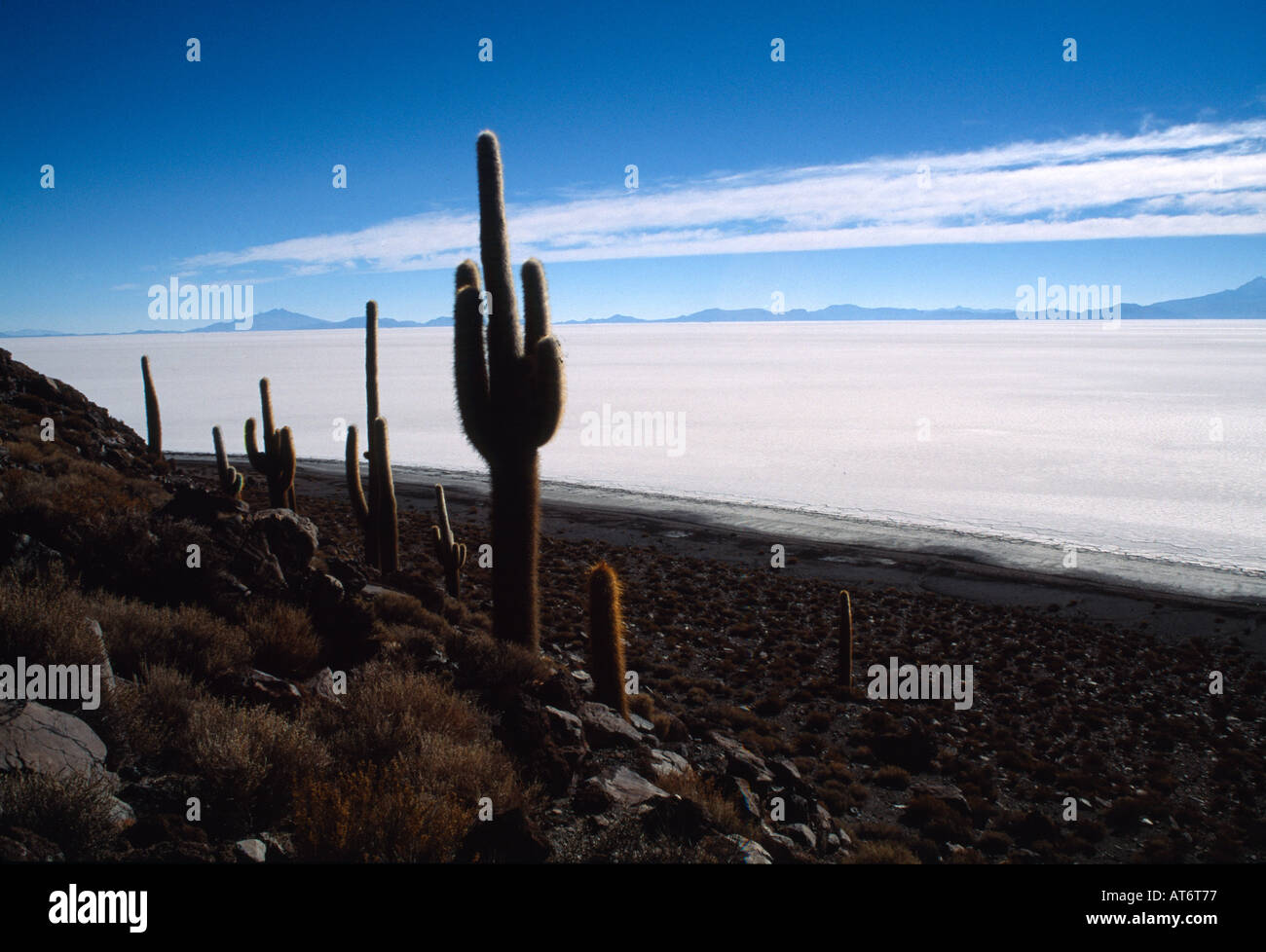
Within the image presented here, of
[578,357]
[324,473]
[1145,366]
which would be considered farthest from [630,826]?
[578,357]

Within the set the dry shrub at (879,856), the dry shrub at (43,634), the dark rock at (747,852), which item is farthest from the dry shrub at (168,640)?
the dry shrub at (879,856)

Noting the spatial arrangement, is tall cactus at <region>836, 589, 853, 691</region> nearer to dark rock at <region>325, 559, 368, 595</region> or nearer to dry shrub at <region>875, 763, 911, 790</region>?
dry shrub at <region>875, 763, 911, 790</region>

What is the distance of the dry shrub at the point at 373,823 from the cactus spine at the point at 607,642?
15.8 ft

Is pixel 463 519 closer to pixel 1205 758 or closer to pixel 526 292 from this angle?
pixel 526 292

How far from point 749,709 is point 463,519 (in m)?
15.2

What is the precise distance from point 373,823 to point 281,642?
129 inches

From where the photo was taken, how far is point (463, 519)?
2473 cm

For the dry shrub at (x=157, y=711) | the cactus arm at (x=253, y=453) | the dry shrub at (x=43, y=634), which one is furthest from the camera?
the cactus arm at (x=253, y=453)

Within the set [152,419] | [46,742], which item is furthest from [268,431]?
[46,742]

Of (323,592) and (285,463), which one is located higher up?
(285,463)

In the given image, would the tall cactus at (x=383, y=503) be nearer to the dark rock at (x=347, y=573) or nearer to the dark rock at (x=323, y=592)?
the dark rock at (x=347, y=573)

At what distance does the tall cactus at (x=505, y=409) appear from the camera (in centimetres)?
948

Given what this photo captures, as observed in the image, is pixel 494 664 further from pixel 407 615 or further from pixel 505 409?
pixel 505 409

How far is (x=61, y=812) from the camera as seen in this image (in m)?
3.81
